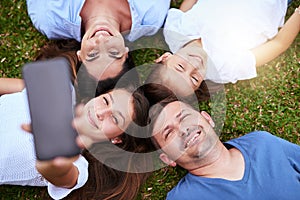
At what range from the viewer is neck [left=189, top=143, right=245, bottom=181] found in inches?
96.1

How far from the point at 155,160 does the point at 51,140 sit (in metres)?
0.87

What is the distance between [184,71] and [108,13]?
543mm

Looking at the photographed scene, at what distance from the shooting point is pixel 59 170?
207cm

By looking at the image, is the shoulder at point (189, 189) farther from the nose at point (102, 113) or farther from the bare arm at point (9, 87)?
the bare arm at point (9, 87)

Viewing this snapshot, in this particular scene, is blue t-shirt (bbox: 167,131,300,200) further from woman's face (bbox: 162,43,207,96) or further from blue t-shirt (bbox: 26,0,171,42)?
blue t-shirt (bbox: 26,0,171,42)

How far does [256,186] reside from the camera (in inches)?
94.0

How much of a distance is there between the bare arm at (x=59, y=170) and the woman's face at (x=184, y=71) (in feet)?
2.18

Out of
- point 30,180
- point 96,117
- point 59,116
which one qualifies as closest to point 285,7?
point 96,117

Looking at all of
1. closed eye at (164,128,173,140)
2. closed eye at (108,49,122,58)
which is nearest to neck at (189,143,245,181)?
closed eye at (164,128,173,140)

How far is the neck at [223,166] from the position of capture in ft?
8.01

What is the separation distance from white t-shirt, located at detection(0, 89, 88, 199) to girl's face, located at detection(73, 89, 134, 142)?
0.19 m

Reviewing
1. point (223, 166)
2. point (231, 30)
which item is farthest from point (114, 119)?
point (231, 30)

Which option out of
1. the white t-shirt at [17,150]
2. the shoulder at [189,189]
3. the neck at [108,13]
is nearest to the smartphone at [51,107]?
the white t-shirt at [17,150]

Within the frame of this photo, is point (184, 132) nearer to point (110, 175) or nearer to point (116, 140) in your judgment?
point (116, 140)
